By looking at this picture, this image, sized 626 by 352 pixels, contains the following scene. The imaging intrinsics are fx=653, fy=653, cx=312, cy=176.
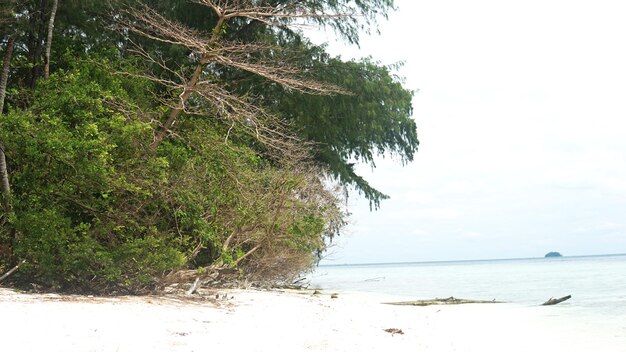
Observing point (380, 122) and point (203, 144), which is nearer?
point (203, 144)

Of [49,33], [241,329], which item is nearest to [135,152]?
[49,33]

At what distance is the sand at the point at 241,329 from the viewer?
677cm

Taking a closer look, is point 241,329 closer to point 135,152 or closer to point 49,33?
point 135,152

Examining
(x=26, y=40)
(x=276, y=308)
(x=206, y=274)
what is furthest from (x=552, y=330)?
(x=26, y=40)

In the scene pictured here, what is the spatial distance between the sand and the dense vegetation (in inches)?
37.7

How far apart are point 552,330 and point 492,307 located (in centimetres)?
590

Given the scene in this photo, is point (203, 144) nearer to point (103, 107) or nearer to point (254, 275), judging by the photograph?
point (103, 107)

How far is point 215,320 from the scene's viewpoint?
878cm

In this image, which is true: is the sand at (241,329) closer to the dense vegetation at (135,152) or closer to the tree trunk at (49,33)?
the dense vegetation at (135,152)

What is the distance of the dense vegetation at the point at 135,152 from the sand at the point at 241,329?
96cm

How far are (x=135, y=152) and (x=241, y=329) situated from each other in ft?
13.9

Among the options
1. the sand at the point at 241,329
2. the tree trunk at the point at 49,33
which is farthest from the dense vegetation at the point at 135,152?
the sand at the point at 241,329

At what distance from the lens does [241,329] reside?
8367 millimetres

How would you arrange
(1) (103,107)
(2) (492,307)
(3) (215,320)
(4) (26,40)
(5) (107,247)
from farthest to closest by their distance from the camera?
(2) (492,307) → (4) (26,40) → (1) (103,107) → (5) (107,247) → (3) (215,320)
